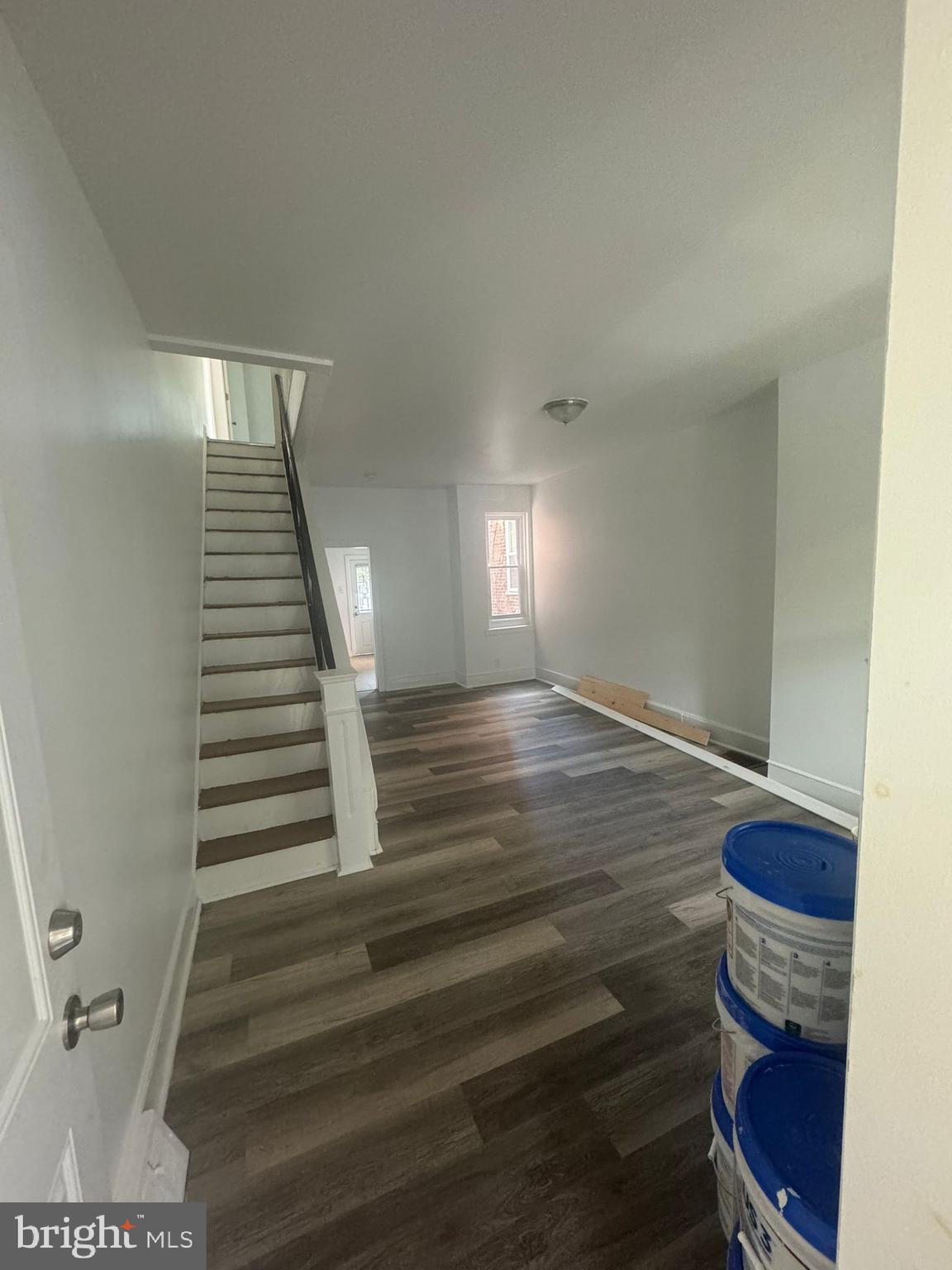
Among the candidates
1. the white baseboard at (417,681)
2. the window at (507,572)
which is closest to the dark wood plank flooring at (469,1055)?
the white baseboard at (417,681)

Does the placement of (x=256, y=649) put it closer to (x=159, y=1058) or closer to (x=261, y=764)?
(x=261, y=764)

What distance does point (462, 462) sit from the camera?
189 inches

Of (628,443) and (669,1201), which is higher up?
(628,443)

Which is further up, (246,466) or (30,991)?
(246,466)

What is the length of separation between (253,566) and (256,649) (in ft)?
2.80

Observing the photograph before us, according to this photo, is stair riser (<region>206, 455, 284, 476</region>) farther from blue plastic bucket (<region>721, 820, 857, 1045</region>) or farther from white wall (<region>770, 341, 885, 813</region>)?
blue plastic bucket (<region>721, 820, 857, 1045</region>)

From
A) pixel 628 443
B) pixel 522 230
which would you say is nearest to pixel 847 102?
pixel 522 230

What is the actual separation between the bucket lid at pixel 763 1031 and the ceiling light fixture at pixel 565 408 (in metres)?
2.99

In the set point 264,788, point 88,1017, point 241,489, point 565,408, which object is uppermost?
point 565,408

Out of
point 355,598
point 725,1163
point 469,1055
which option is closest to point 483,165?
point 725,1163

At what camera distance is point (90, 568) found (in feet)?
4.13

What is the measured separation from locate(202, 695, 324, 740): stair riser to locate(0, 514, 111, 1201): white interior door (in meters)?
2.20

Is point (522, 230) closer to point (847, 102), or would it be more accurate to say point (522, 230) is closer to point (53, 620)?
point (847, 102)

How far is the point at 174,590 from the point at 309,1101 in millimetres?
2190
